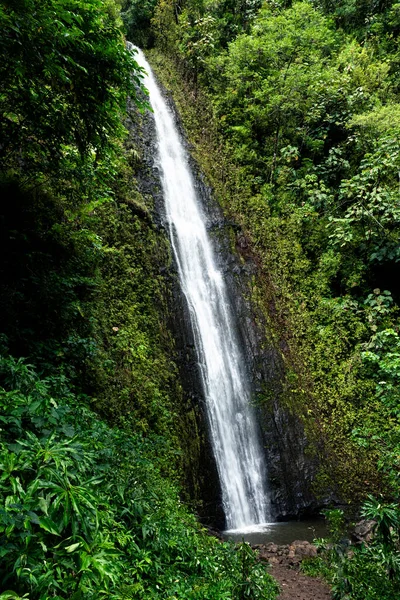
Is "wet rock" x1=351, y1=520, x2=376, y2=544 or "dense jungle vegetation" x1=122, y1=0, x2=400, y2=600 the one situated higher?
"dense jungle vegetation" x1=122, y1=0, x2=400, y2=600

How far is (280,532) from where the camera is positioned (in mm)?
6707

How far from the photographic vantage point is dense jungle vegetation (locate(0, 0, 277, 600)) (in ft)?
5.48

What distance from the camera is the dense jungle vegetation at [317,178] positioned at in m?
8.89

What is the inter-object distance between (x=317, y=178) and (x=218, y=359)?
294 inches

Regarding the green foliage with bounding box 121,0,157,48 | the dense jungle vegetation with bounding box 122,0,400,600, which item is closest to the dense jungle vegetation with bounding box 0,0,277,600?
the dense jungle vegetation with bounding box 122,0,400,600

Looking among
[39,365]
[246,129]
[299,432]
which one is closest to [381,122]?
[246,129]

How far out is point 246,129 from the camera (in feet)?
42.4

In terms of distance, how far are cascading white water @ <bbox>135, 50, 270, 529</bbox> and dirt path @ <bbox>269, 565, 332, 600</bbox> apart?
6.05 ft

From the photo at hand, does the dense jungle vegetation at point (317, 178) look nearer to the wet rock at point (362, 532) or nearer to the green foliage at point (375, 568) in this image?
the wet rock at point (362, 532)

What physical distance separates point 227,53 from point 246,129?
396 centimetres

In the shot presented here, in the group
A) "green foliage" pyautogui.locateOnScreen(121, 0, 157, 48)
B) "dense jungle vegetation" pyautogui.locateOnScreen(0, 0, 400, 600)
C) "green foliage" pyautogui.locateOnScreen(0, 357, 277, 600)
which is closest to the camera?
"green foliage" pyautogui.locateOnScreen(0, 357, 277, 600)

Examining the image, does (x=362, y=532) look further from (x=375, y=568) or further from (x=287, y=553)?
(x=375, y=568)

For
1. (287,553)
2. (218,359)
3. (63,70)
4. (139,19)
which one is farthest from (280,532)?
(139,19)

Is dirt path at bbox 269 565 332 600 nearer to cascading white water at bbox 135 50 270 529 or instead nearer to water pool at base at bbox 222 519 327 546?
water pool at base at bbox 222 519 327 546
